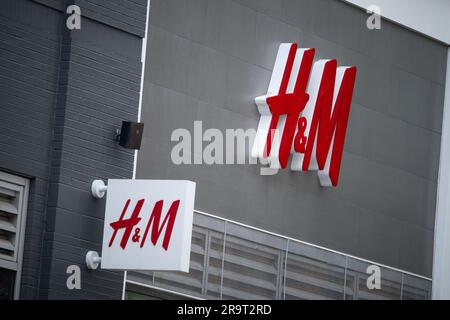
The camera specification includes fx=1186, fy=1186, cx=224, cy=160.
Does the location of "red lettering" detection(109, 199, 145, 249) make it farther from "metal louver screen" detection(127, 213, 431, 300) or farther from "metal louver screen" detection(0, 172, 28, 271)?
"metal louver screen" detection(127, 213, 431, 300)

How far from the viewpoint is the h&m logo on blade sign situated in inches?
637

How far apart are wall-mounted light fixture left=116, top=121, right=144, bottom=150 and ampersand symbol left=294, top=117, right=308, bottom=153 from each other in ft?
12.0

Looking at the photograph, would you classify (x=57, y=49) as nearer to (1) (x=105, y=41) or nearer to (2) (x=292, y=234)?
(1) (x=105, y=41)

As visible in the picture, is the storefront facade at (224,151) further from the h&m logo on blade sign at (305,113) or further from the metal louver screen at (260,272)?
the h&m logo on blade sign at (305,113)

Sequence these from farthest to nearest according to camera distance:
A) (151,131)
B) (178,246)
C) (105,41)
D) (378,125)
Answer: (378,125)
(151,131)
(105,41)
(178,246)

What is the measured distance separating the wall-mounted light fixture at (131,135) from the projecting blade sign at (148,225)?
2.12ft

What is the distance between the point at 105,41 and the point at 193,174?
2.53 meters

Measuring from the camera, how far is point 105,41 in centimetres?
1345

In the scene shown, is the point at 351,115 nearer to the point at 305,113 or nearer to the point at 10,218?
the point at 305,113

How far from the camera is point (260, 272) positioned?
52.4ft

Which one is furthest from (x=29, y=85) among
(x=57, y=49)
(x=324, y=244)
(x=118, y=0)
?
(x=324, y=244)

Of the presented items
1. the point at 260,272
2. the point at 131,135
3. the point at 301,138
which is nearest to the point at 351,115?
the point at 301,138

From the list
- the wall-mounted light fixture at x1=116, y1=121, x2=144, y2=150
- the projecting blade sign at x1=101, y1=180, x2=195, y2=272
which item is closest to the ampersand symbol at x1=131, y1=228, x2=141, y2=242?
the projecting blade sign at x1=101, y1=180, x2=195, y2=272
